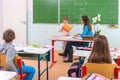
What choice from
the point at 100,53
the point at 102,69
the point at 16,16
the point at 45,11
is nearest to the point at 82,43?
the point at 45,11

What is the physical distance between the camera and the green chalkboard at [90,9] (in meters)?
6.55

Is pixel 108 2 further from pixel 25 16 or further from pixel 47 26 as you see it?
pixel 25 16

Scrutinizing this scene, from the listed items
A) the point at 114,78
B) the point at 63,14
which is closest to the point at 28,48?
the point at 114,78

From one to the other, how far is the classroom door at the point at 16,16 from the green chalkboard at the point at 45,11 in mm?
400

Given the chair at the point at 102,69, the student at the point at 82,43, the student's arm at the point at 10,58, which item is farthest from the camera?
the student at the point at 82,43

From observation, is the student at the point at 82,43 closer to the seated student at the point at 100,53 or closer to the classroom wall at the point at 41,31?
the classroom wall at the point at 41,31

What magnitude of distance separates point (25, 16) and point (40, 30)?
2.22ft

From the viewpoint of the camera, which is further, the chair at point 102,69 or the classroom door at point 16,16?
the classroom door at point 16,16

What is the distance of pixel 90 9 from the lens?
673 centimetres

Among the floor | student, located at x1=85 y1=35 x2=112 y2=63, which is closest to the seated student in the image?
student, located at x1=85 y1=35 x2=112 y2=63

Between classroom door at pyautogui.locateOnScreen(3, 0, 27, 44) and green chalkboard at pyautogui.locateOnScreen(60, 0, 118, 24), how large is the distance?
132cm

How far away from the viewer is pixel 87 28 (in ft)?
17.4

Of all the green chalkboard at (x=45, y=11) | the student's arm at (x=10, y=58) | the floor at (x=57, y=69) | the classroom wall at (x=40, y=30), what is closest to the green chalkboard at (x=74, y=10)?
the green chalkboard at (x=45, y=11)

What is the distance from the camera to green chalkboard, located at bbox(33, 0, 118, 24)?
657cm
